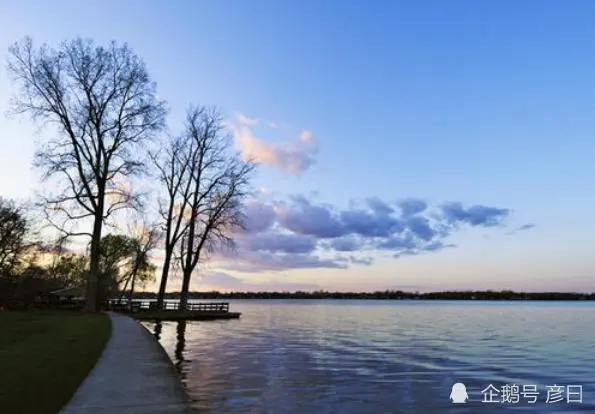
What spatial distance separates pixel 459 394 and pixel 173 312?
1704 inches

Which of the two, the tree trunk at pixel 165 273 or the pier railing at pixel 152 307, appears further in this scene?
the pier railing at pixel 152 307

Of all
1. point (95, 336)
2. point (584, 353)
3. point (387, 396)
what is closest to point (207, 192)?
point (95, 336)

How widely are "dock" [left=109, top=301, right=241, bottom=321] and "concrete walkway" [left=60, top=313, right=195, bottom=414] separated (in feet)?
105

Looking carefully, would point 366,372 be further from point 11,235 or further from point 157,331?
point 11,235

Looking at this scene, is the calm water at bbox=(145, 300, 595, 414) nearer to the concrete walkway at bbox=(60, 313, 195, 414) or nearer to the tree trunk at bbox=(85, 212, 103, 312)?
the concrete walkway at bbox=(60, 313, 195, 414)

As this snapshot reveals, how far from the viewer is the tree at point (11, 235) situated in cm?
5128

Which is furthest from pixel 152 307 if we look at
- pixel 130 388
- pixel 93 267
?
pixel 130 388

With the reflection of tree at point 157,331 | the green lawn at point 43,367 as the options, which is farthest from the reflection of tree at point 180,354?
the green lawn at point 43,367

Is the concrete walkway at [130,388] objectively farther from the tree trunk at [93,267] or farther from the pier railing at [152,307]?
the pier railing at [152,307]

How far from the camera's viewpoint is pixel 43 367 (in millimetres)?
12867

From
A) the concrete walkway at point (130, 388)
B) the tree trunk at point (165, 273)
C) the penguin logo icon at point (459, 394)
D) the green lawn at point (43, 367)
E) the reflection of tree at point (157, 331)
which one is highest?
the tree trunk at point (165, 273)

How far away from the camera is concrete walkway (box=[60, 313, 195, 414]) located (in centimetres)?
957

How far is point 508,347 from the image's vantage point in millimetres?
28828

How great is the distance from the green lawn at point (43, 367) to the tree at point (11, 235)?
32.8 m
